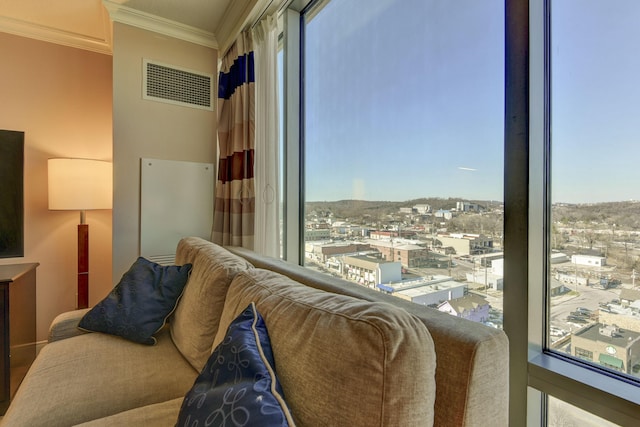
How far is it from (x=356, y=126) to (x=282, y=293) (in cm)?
93

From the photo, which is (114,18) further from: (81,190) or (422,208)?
(422,208)

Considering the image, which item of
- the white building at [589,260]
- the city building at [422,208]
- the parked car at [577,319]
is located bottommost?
the parked car at [577,319]

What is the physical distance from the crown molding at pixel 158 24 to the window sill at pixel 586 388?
288 cm

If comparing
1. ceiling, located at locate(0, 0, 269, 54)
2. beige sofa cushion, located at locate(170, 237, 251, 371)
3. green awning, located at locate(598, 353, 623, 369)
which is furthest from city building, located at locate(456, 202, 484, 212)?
ceiling, located at locate(0, 0, 269, 54)

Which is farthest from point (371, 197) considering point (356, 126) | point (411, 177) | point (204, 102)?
point (204, 102)

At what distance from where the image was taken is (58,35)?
246 cm

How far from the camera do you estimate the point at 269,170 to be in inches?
76.4

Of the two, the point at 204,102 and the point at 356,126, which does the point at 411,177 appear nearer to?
the point at 356,126

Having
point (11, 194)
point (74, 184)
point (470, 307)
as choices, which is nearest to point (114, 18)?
point (74, 184)

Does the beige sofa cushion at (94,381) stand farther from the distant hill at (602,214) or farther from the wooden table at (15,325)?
the distant hill at (602,214)

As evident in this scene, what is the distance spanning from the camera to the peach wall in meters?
2.40

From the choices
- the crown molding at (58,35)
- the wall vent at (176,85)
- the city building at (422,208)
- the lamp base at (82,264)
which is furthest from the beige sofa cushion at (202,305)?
the crown molding at (58,35)

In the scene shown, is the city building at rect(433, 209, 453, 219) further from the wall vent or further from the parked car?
the wall vent

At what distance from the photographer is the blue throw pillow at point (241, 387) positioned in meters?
0.60
